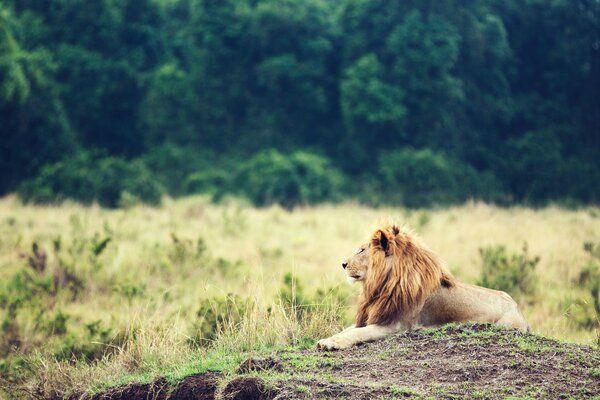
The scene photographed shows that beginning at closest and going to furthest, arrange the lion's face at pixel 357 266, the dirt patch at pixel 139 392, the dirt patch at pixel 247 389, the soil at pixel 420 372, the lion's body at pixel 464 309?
1. the soil at pixel 420 372
2. the dirt patch at pixel 247 389
3. the dirt patch at pixel 139 392
4. the lion's body at pixel 464 309
5. the lion's face at pixel 357 266

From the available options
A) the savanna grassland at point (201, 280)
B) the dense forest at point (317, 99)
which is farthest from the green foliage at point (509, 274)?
the dense forest at point (317, 99)

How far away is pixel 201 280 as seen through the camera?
44.3 feet

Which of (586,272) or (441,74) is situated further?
(441,74)

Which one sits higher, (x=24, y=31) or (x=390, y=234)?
(x=24, y=31)

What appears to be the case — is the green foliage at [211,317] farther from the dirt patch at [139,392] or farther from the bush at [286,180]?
the bush at [286,180]

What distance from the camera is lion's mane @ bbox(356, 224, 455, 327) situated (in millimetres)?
7156

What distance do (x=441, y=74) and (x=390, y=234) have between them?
25.0 m

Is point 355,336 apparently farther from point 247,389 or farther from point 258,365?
point 247,389

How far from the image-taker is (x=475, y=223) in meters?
20.3

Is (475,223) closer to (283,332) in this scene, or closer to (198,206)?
(198,206)

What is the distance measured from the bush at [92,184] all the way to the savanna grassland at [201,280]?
3.10 m

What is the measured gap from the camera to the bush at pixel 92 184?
27484mm

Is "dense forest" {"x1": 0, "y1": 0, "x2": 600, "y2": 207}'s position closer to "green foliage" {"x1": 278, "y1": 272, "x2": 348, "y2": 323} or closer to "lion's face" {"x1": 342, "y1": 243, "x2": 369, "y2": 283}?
"green foliage" {"x1": 278, "y1": 272, "x2": 348, "y2": 323}

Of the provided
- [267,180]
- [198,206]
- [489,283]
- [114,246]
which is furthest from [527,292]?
[267,180]
